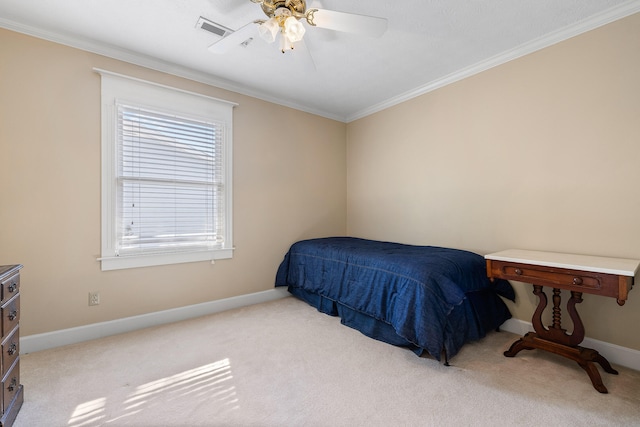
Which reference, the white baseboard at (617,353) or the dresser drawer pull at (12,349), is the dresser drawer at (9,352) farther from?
the white baseboard at (617,353)

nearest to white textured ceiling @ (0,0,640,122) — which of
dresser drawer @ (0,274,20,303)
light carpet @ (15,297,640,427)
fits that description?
dresser drawer @ (0,274,20,303)

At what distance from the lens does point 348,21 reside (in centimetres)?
169

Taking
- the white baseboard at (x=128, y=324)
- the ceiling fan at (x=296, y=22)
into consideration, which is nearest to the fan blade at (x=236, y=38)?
the ceiling fan at (x=296, y=22)

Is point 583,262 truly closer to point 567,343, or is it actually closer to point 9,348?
point 567,343

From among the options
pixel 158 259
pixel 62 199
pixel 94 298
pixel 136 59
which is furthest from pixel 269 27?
pixel 94 298

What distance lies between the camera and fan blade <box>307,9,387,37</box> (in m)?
1.65

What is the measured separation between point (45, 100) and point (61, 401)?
2.28m

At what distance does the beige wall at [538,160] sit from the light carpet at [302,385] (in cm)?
78

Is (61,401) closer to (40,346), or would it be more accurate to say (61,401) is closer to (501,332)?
(40,346)

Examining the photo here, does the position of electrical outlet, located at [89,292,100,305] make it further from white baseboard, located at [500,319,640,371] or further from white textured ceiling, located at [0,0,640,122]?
white baseboard, located at [500,319,640,371]

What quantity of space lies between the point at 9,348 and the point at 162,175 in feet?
5.73

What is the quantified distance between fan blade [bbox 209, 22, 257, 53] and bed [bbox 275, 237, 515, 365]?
202 centimetres

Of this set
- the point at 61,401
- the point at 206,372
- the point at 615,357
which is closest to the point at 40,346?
the point at 61,401

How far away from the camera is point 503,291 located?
8.47 ft
